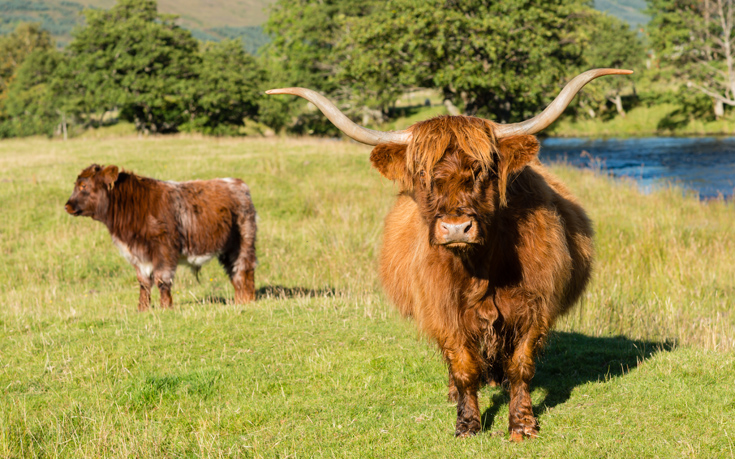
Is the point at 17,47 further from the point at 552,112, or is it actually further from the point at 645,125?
the point at 552,112

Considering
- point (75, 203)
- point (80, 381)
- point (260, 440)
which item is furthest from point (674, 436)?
point (75, 203)

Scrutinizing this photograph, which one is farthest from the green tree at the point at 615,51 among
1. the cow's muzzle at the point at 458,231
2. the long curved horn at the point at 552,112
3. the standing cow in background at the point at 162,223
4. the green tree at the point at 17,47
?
the green tree at the point at 17,47

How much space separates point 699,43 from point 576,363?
34.1m

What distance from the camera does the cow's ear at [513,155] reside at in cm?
365

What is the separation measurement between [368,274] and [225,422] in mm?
6115

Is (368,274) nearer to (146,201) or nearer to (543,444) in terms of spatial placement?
(146,201)

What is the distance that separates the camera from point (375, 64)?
2572 centimetres

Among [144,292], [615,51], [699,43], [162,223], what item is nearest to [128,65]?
[615,51]

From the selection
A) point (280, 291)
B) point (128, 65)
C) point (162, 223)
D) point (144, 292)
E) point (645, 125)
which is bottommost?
point (280, 291)

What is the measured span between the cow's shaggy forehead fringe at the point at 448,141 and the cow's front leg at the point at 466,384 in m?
1.23

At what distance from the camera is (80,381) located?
5.16m

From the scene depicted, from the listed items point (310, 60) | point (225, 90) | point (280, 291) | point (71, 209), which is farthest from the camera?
point (310, 60)

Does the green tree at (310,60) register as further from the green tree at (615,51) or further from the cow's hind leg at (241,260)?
the cow's hind leg at (241,260)

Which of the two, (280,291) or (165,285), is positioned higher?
(165,285)
